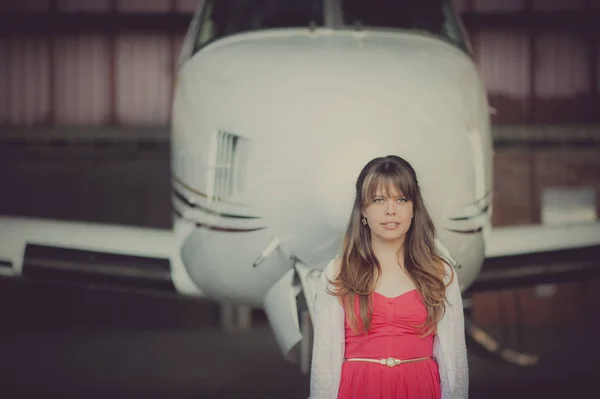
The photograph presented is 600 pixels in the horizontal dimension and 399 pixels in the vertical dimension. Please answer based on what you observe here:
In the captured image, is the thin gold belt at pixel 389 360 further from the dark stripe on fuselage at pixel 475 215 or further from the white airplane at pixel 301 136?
the dark stripe on fuselage at pixel 475 215

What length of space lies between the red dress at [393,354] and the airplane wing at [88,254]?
261cm

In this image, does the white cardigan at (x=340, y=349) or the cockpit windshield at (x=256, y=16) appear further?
the cockpit windshield at (x=256, y=16)

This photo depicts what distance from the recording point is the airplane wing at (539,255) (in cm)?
566

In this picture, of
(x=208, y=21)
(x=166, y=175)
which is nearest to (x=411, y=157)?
(x=208, y=21)

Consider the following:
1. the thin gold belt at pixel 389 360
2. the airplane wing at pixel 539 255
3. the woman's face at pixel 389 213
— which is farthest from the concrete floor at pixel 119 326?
the woman's face at pixel 389 213

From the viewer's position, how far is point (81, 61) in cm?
1240

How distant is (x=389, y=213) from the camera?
9.44ft

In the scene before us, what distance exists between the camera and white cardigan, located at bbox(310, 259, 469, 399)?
9.34 feet

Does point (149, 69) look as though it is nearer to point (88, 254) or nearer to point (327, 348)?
point (88, 254)

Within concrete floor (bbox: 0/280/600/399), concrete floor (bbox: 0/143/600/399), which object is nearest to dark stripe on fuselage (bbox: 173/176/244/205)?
concrete floor (bbox: 0/280/600/399)

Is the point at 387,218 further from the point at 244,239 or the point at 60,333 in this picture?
the point at 60,333

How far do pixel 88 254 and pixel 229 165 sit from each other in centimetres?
165

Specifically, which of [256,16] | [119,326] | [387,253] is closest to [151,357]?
[119,326]

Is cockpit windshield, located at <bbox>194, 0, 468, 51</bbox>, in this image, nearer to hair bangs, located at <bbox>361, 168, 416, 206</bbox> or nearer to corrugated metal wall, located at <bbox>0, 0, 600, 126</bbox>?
hair bangs, located at <bbox>361, 168, 416, 206</bbox>
